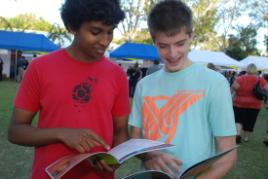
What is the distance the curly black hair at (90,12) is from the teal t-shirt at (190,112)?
1.22 feet

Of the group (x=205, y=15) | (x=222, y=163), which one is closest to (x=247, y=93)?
(x=222, y=163)

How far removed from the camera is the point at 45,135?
1660mm

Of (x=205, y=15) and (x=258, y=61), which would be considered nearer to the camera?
(x=258, y=61)

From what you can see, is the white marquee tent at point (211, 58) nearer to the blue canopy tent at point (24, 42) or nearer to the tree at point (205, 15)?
the blue canopy tent at point (24, 42)

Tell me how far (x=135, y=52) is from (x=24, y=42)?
19.2 feet

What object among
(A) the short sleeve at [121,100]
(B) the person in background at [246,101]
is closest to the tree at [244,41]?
(B) the person in background at [246,101]

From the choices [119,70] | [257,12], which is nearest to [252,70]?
[119,70]

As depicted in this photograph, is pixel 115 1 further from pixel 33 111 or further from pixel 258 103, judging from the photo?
pixel 258 103

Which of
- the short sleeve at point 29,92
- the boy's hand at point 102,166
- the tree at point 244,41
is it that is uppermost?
the short sleeve at point 29,92

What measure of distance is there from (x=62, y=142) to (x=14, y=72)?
22374 mm

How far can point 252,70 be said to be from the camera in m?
7.99

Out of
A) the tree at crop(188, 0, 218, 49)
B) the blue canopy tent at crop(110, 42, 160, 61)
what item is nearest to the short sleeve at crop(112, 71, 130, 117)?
the blue canopy tent at crop(110, 42, 160, 61)

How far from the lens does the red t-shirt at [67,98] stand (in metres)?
1.73

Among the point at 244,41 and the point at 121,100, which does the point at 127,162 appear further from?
the point at 244,41
